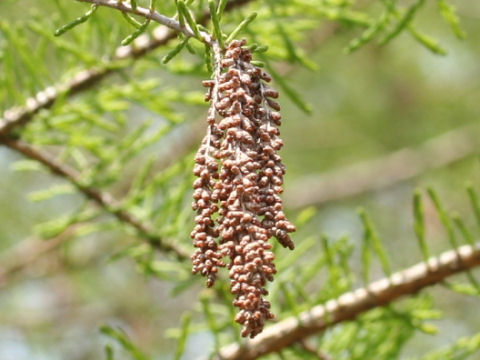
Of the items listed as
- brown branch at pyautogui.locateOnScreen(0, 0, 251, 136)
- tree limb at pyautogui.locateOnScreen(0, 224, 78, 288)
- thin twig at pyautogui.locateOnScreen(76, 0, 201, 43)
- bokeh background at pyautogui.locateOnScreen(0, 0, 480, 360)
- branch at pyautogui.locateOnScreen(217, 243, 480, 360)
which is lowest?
bokeh background at pyautogui.locateOnScreen(0, 0, 480, 360)

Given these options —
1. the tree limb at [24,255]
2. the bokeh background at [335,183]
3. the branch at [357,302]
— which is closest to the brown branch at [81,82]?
the branch at [357,302]

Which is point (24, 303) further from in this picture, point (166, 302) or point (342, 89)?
point (342, 89)

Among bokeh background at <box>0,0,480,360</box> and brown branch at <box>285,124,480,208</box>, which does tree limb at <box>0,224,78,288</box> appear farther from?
brown branch at <box>285,124,480,208</box>

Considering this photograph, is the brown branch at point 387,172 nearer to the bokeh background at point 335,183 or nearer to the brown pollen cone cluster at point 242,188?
the bokeh background at point 335,183

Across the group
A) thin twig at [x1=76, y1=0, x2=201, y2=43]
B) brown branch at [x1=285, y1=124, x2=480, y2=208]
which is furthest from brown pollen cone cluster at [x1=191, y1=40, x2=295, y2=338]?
brown branch at [x1=285, y1=124, x2=480, y2=208]

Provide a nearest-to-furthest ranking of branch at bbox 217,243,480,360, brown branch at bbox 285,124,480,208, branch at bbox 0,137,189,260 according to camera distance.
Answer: branch at bbox 217,243,480,360 < branch at bbox 0,137,189,260 < brown branch at bbox 285,124,480,208

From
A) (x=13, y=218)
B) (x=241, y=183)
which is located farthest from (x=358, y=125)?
Result: (x=241, y=183)
